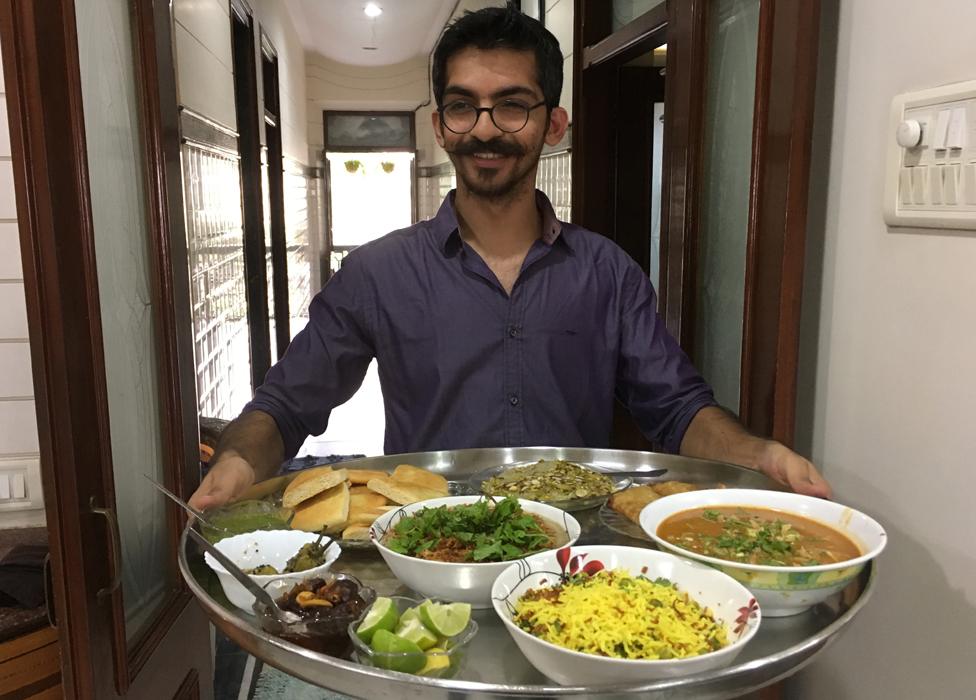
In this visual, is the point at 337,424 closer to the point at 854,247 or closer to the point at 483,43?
the point at 483,43

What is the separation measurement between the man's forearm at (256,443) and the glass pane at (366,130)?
9.60 meters

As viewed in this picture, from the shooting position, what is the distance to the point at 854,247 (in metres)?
1.37

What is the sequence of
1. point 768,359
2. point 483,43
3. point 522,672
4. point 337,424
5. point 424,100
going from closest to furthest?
point 522,672
point 768,359
point 483,43
point 337,424
point 424,100

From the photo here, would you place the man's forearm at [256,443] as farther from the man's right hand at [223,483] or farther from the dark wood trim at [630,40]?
the dark wood trim at [630,40]

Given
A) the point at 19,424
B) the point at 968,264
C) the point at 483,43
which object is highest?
the point at 483,43

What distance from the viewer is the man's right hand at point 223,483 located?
1186mm

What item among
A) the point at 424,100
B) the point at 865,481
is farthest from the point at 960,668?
the point at 424,100

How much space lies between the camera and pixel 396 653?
79 centimetres

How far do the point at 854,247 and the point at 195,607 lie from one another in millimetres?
1590

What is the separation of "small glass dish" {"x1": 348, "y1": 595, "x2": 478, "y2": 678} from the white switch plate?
2.76 ft

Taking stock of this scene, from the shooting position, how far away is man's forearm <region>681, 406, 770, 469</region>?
4.58 ft

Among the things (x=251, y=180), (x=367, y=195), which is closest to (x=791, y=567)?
(x=251, y=180)

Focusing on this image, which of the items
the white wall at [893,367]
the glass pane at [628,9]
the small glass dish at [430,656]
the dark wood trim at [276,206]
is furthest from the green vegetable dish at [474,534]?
the dark wood trim at [276,206]

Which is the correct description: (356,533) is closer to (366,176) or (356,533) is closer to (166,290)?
(166,290)
